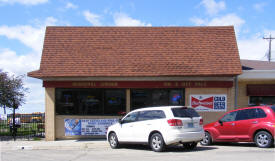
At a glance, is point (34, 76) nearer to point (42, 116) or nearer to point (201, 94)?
point (42, 116)

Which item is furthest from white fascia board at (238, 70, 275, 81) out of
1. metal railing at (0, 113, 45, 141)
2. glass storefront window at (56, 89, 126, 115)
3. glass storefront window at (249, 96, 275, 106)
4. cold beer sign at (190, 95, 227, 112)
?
metal railing at (0, 113, 45, 141)

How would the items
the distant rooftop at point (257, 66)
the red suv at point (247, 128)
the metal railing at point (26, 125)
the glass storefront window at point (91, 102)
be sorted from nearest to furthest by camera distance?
the red suv at point (247, 128) → the glass storefront window at point (91, 102) → the metal railing at point (26, 125) → the distant rooftop at point (257, 66)

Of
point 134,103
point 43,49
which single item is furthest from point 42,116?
point 134,103

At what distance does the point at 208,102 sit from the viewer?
16.9 metres

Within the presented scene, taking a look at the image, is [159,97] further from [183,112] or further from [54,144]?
[54,144]

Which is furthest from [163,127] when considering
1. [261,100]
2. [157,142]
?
[261,100]

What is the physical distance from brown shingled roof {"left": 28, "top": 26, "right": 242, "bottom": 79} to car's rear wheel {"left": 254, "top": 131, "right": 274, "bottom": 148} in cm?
422

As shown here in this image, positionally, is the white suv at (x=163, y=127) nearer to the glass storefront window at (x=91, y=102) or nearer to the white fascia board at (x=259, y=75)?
the glass storefront window at (x=91, y=102)

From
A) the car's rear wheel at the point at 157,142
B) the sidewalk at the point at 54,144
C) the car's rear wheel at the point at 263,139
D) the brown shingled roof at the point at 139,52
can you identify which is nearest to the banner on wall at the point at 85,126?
the sidewalk at the point at 54,144

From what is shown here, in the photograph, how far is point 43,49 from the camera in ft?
57.0

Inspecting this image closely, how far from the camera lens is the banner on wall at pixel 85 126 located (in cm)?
1689

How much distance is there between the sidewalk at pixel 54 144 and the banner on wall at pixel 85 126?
51 cm

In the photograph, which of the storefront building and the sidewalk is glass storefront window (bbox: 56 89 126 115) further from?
the sidewalk

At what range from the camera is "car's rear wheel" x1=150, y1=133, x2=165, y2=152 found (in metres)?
11.9
